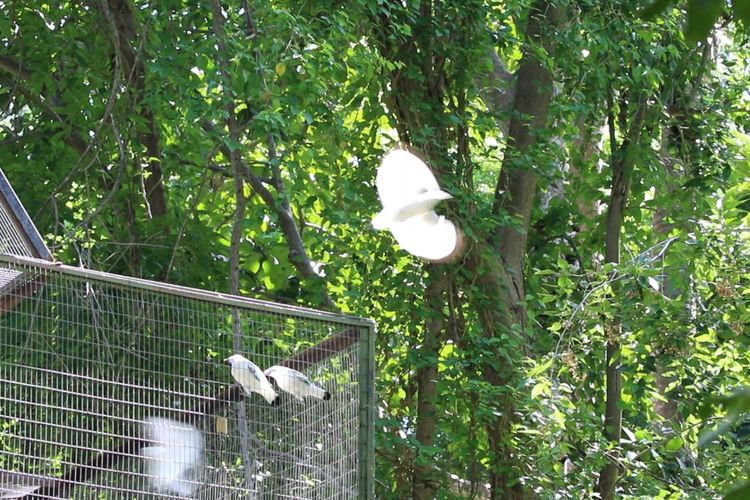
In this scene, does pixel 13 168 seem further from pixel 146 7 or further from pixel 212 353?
pixel 212 353

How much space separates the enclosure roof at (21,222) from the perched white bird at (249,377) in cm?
49

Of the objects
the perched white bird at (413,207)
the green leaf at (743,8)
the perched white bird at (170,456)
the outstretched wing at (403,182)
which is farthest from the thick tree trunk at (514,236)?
the green leaf at (743,8)

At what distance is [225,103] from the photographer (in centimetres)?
459

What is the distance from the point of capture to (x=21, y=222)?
274 centimetres

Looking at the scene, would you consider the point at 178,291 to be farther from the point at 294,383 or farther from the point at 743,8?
the point at 743,8

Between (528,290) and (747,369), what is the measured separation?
1.19 metres

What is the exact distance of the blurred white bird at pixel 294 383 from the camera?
9.39 feet

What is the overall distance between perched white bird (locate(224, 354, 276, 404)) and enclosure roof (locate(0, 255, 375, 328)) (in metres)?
0.13

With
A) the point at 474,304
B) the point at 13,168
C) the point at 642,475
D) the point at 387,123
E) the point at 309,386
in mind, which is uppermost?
the point at 387,123

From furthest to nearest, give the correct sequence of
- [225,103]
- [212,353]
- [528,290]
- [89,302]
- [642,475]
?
1. [528,290]
2. [642,475]
3. [225,103]
4. [212,353]
5. [89,302]

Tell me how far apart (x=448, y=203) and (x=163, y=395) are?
3021mm

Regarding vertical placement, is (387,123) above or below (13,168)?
above

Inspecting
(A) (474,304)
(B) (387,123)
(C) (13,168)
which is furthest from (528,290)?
(C) (13,168)

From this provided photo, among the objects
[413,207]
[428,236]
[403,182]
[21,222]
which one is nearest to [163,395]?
[21,222]
